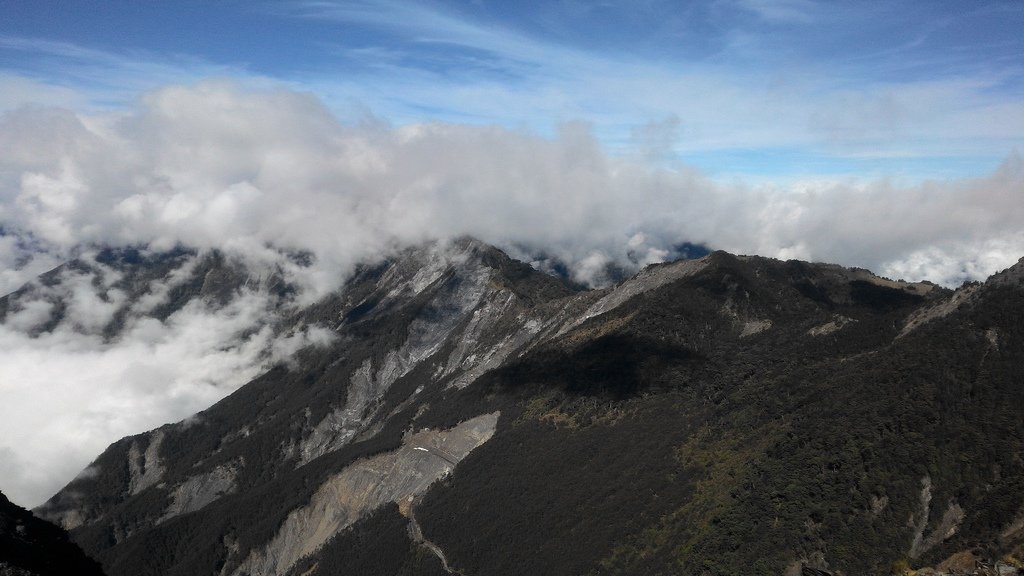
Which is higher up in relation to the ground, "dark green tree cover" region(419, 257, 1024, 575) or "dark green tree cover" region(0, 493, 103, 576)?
"dark green tree cover" region(0, 493, 103, 576)

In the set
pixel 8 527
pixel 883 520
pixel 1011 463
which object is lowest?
pixel 883 520

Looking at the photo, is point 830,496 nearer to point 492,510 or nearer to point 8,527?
point 492,510

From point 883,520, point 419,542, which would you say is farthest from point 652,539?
point 419,542

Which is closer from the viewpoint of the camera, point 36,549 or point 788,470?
point 36,549

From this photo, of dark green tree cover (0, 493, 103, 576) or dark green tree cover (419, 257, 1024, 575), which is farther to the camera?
dark green tree cover (419, 257, 1024, 575)

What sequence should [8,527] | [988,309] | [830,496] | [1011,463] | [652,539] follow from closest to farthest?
1. [8,527]
2. [1011,463]
3. [830,496]
4. [652,539]
5. [988,309]

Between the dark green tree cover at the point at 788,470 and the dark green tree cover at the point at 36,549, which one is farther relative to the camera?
the dark green tree cover at the point at 788,470

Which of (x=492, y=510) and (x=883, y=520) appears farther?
(x=492, y=510)

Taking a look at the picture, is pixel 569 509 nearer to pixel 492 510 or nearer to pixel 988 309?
pixel 492 510

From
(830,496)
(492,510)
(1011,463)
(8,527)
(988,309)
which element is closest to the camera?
(8,527)

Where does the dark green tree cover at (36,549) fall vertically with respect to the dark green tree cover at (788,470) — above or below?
above

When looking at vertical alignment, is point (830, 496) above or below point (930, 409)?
below
